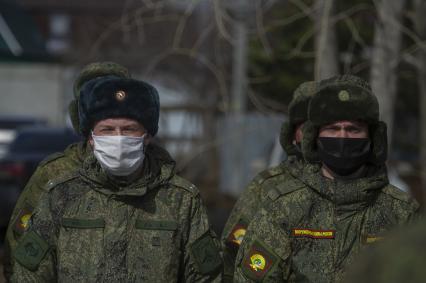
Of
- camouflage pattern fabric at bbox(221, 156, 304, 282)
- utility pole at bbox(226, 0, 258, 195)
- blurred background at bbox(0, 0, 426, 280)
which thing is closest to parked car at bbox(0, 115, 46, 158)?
blurred background at bbox(0, 0, 426, 280)

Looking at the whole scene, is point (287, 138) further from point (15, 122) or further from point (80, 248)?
point (15, 122)

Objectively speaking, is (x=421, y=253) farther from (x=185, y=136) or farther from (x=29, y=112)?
(x=29, y=112)

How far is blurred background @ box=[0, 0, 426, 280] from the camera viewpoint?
27.0 feet

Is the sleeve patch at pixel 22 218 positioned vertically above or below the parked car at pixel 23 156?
above

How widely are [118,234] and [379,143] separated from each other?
3.77 feet

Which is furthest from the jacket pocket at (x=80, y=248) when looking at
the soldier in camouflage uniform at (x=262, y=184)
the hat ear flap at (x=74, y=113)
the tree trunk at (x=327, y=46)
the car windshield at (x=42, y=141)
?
the car windshield at (x=42, y=141)

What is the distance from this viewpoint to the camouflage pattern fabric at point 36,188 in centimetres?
509

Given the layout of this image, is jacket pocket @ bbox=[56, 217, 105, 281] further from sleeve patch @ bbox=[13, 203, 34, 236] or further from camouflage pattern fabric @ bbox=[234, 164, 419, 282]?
sleeve patch @ bbox=[13, 203, 34, 236]

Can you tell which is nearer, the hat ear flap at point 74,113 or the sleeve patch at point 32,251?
the sleeve patch at point 32,251

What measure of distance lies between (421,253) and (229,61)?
20509mm

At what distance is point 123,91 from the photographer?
4070mm

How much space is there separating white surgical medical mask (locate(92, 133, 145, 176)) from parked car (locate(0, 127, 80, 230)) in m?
9.06

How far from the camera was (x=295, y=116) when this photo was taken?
19.6 feet

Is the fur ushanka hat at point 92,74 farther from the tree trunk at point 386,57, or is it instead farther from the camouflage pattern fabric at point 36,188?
the tree trunk at point 386,57
